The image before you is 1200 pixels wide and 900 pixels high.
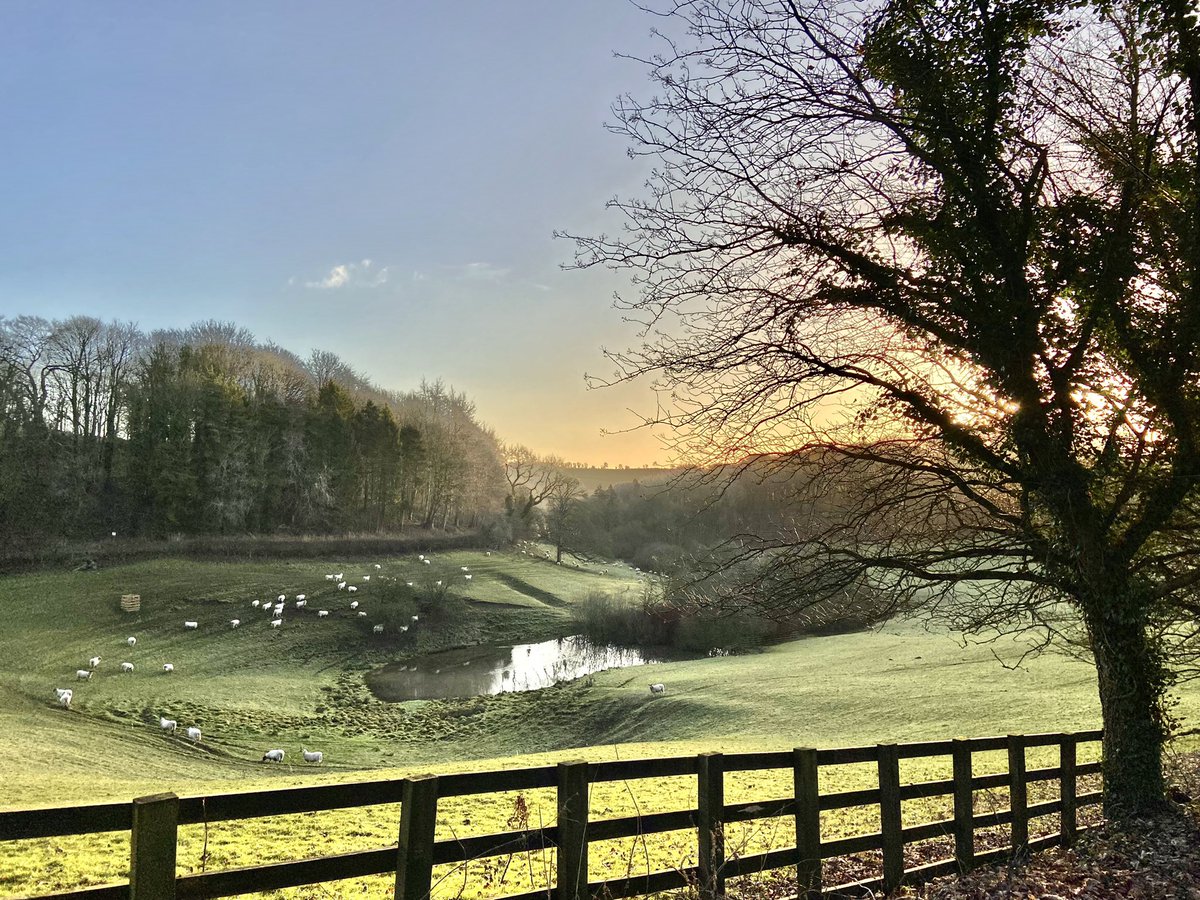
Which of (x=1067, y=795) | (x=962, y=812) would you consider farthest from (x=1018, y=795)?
(x=1067, y=795)

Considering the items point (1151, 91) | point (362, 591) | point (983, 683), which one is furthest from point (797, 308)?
point (362, 591)

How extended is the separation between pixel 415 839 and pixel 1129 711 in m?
9.26

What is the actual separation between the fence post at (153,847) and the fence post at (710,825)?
2991 millimetres

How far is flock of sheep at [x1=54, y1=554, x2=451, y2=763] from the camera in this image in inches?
886

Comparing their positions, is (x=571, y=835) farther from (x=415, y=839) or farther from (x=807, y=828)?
(x=807, y=828)

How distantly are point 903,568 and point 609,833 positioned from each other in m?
6.61

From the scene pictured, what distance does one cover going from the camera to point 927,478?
10.3 meters

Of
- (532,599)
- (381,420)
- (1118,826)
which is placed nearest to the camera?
(1118,826)

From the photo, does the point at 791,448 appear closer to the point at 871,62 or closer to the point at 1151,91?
the point at 871,62

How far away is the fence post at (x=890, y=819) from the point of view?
5891mm

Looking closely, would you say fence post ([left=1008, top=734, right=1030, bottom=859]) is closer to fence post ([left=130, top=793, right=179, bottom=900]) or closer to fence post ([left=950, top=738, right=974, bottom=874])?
fence post ([left=950, top=738, right=974, bottom=874])

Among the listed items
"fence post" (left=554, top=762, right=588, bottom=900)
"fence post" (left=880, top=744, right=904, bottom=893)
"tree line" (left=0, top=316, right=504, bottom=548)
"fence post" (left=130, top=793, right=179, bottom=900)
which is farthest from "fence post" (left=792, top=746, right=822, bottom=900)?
"tree line" (left=0, top=316, right=504, bottom=548)

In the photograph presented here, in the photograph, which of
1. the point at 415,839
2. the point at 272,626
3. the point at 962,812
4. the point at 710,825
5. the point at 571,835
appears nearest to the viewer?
the point at 415,839

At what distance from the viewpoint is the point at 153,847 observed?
312 centimetres
